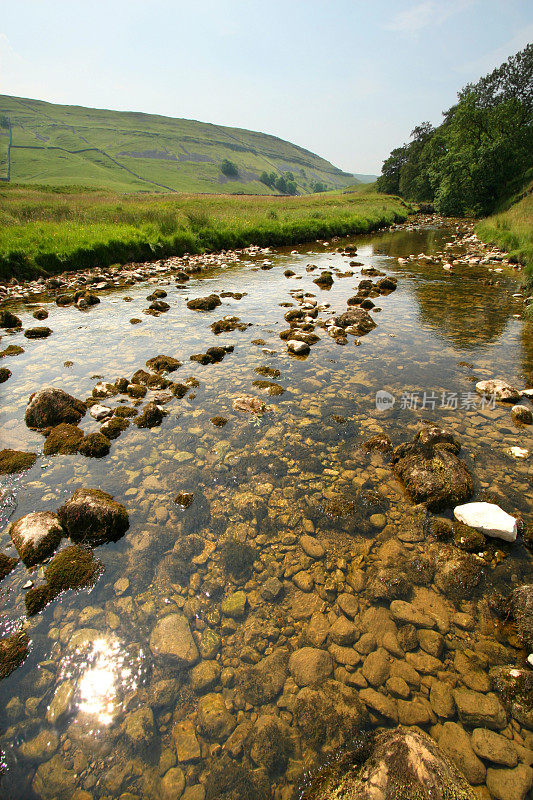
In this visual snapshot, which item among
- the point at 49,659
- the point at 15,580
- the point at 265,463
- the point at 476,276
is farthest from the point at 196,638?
the point at 476,276

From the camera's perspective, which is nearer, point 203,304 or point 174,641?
point 174,641

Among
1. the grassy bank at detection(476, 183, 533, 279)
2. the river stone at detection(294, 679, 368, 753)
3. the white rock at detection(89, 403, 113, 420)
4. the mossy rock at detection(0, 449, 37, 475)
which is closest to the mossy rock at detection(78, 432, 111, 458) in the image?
the mossy rock at detection(0, 449, 37, 475)

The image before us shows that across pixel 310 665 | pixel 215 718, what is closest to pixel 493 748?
pixel 310 665

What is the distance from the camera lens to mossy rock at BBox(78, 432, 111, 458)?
19.2 feet

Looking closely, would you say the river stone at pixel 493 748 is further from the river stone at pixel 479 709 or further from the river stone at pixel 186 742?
the river stone at pixel 186 742

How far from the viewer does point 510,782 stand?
2432 millimetres

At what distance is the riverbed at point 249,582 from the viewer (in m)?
2.70

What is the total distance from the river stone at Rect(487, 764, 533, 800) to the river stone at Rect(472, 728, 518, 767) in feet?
0.15

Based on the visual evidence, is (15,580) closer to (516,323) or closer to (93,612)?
(93,612)

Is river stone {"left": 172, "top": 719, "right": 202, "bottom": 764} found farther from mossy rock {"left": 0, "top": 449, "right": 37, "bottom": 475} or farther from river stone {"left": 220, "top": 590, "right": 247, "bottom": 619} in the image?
mossy rock {"left": 0, "top": 449, "right": 37, "bottom": 475}

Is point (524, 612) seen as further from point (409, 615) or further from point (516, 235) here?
point (516, 235)

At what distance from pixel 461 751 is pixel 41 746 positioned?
3.25 m

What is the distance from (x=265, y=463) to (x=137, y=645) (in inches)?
117

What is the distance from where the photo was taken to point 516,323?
12.0 m
